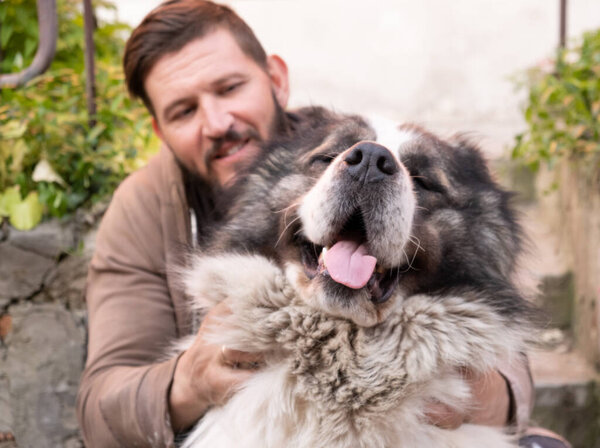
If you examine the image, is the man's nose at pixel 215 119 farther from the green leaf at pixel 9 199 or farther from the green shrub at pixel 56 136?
the green leaf at pixel 9 199

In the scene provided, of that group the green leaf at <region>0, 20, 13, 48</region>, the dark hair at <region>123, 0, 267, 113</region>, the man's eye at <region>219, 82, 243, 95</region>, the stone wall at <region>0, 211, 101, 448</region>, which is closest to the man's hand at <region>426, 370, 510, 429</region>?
the man's eye at <region>219, 82, 243, 95</region>

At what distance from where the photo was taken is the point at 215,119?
234cm

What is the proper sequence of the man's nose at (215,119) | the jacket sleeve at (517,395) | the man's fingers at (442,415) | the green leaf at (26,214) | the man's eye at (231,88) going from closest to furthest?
the man's fingers at (442,415) → the jacket sleeve at (517,395) → the man's nose at (215,119) → the man's eye at (231,88) → the green leaf at (26,214)

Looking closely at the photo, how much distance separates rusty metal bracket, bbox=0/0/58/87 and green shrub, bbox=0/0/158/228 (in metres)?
0.07

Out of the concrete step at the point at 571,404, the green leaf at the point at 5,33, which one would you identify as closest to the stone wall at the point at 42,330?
the green leaf at the point at 5,33

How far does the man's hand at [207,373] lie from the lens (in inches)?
69.9

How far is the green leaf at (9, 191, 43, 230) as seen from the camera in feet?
9.19

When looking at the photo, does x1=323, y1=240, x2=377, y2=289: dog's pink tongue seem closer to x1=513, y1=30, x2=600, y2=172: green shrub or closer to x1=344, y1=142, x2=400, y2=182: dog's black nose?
x1=344, y1=142, x2=400, y2=182: dog's black nose

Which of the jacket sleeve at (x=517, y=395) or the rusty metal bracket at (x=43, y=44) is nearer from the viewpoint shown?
the jacket sleeve at (x=517, y=395)

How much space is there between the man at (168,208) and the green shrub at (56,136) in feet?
1.81

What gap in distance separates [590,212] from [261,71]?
75.9 inches

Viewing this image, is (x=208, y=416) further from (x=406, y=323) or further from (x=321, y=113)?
(x=321, y=113)

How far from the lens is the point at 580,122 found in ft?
11.3

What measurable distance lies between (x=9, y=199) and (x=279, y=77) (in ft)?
4.18
